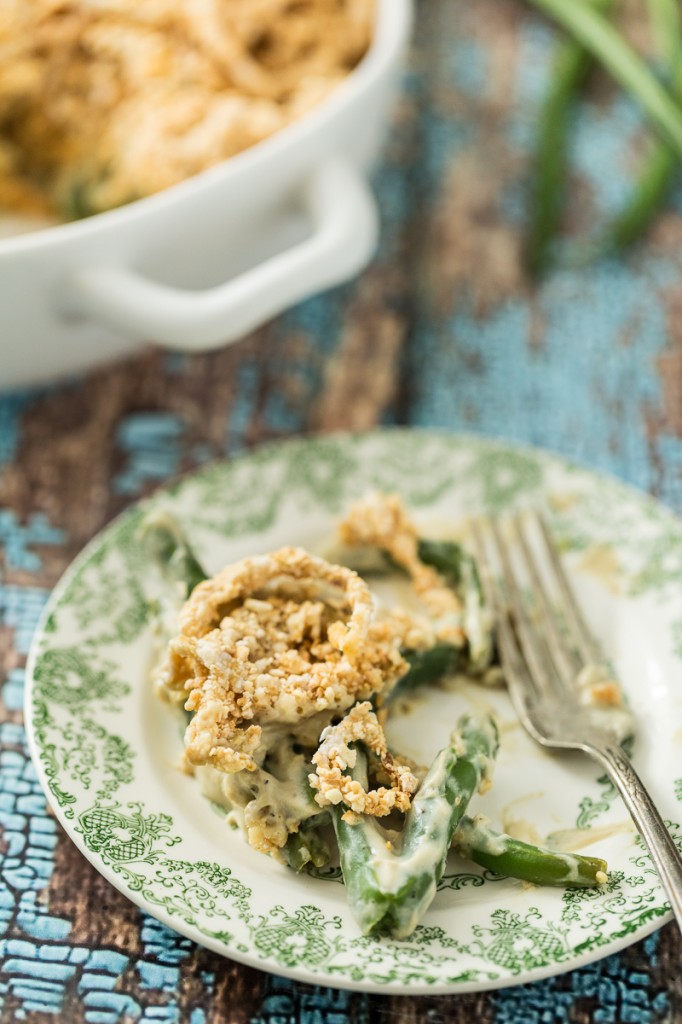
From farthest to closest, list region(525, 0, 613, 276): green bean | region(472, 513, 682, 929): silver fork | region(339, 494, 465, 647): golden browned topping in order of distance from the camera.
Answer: region(525, 0, 613, 276): green bean → region(339, 494, 465, 647): golden browned topping → region(472, 513, 682, 929): silver fork

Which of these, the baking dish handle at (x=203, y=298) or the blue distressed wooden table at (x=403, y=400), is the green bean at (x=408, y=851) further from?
the baking dish handle at (x=203, y=298)

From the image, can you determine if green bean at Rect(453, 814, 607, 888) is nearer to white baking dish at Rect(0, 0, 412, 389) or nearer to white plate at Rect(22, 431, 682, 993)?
white plate at Rect(22, 431, 682, 993)

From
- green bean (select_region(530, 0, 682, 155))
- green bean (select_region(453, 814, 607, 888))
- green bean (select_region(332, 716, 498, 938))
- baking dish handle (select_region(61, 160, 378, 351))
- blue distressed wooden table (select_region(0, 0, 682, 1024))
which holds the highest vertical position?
green bean (select_region(530, 0, 682, 155))

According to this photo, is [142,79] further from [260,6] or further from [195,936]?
[195,936]

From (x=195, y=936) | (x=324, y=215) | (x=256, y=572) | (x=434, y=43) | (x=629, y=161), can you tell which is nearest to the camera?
(x=195, y=936)

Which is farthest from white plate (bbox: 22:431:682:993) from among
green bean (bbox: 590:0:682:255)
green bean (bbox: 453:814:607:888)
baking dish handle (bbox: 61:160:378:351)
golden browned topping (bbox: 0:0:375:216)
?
green bean (bbox: 590:0:682:255)

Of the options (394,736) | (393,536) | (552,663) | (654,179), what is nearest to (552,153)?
(654,179)

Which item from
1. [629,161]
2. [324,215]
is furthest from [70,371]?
[629,161]

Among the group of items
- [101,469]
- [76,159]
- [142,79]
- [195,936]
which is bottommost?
[101,469]
